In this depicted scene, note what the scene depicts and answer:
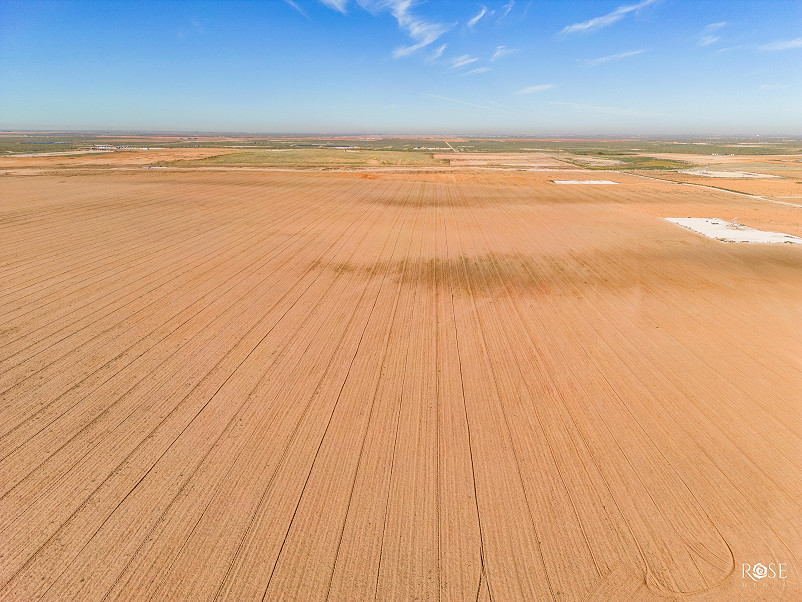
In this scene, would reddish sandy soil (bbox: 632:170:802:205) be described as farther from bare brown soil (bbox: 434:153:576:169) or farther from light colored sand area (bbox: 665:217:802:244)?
bare brown soil (bbox: 434:153:576:169)

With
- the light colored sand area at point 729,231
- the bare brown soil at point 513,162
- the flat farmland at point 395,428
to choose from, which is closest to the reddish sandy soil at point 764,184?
the light colored sand area at point 729,231

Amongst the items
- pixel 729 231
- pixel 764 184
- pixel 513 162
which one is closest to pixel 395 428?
pixel 729 231

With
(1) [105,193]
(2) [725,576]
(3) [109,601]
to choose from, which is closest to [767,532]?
(2) [725,576]

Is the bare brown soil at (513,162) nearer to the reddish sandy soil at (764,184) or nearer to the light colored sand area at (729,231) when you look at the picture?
the reddish sandy soil at (764,184)

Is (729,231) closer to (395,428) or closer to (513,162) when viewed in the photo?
(395,428)

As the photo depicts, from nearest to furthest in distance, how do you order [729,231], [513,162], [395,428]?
1. [395,428]
2. [729,231]
3. [513,162]

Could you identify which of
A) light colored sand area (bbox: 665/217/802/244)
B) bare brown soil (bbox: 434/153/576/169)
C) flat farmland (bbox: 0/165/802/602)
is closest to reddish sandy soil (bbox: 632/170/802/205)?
light colored sand area (bbox: 665/217/802/244)
